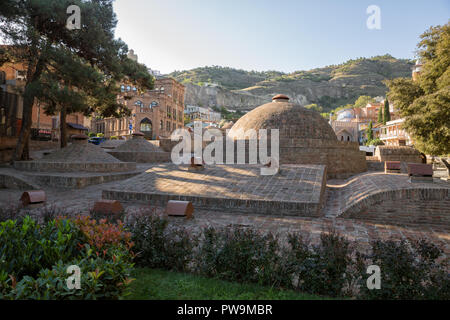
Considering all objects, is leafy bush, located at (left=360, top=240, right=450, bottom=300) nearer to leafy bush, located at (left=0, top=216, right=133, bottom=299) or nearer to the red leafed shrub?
leafy bush, located at (left=0, top=216, right=133, bottom=299)

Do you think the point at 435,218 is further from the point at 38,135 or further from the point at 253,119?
the point at 38,135

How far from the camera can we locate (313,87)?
375ft

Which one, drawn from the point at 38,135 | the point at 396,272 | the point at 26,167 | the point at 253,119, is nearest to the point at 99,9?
the point at 26,167

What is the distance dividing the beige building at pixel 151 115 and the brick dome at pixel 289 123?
73.8 feet

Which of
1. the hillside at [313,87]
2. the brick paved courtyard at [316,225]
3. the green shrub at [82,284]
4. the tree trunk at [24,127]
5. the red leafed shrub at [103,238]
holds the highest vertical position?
the hillside at [313,87]

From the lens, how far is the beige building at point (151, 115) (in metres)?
41.6

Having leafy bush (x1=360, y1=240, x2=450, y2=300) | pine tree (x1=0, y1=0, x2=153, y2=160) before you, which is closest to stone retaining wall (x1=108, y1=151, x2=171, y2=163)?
pine tree (x1=0, y1=0, x2=153, y2=160)

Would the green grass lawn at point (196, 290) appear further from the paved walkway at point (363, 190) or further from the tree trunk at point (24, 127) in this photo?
the tree trunk at point (24, 127)

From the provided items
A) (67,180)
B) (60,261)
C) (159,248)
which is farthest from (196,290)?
(67,180)

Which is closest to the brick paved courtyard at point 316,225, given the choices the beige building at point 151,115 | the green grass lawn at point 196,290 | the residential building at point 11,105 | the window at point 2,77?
the green grass lawn at point 196,290

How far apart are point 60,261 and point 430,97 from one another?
14982mm
